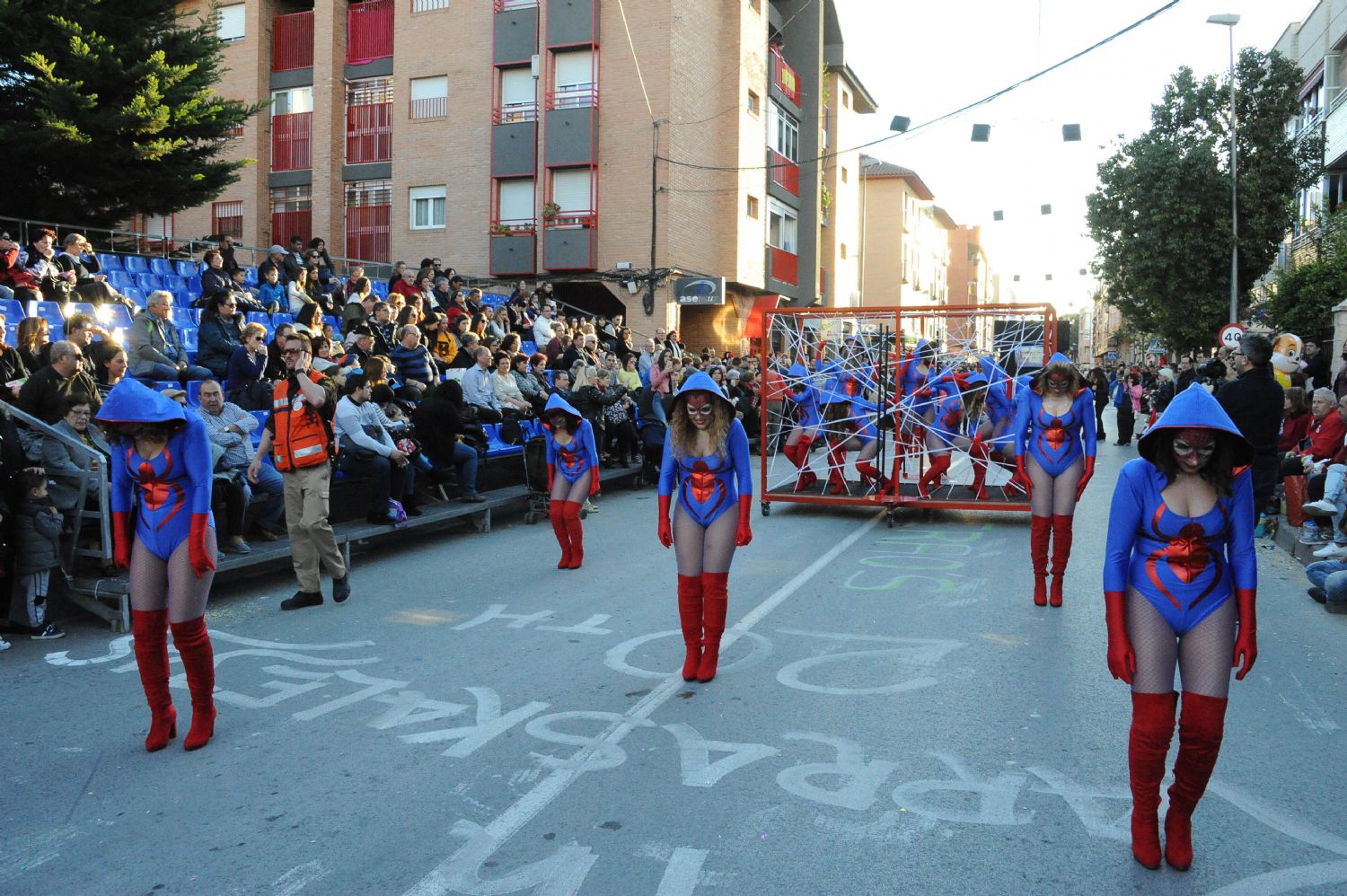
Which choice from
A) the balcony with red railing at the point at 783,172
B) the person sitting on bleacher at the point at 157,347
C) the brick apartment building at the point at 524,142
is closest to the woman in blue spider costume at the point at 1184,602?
the person sitting on bleacher at the point at 157,347

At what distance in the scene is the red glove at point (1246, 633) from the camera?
379 centimetres

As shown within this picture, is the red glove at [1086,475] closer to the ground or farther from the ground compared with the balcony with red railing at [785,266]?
closer to the ground

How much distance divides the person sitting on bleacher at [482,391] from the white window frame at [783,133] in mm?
22192

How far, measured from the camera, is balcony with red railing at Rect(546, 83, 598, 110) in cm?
2845

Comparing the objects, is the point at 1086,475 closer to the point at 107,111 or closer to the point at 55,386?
the point at 55,386

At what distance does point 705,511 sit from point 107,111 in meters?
15.9

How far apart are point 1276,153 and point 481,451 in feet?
85.0

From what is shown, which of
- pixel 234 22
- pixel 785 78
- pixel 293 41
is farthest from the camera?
pixel 785 78

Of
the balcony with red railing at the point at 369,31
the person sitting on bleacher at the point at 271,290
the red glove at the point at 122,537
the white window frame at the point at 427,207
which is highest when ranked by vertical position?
the balcony with red railing at the point at 369,31

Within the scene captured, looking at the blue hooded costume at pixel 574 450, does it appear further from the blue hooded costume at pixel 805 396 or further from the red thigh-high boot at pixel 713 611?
the red thigh-high boot at pixel 713 611

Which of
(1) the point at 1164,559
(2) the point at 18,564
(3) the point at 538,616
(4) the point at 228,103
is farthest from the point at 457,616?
(4) the point at 228,103

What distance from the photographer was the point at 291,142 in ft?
105

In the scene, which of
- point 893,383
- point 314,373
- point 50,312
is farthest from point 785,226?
point 314,373

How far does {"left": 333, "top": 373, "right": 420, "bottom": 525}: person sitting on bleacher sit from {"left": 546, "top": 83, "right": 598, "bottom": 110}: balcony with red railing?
63.5 ft
